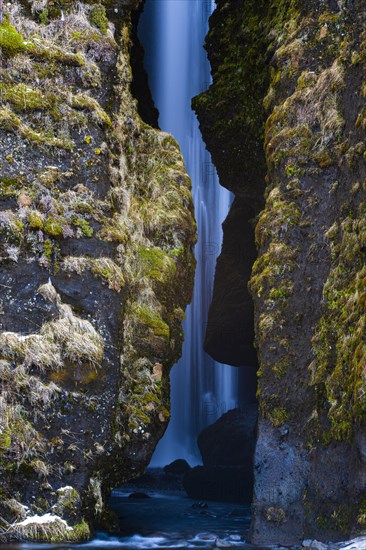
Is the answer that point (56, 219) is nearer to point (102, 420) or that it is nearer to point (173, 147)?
point (102, 420)

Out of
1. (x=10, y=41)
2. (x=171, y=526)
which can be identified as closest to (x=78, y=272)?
(x=10, y=41)

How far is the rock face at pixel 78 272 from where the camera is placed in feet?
31.2

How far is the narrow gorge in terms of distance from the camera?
30.9ft

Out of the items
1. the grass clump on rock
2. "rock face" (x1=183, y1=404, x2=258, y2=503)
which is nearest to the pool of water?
"rock face" (x1=183, y1=404, x2=258, y2=503)

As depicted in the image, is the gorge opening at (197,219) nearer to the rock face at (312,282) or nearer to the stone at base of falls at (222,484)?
the stone at base of falls at (222,484)

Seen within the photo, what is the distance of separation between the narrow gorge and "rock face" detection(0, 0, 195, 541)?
26 millimetres

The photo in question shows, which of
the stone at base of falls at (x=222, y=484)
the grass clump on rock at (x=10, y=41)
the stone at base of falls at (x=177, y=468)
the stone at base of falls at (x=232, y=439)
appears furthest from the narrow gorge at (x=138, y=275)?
the stone at base of falls at (x=177, y=468)

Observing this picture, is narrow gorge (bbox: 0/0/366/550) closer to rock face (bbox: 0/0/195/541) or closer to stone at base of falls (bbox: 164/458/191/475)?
rock face (bbox: 0/0/195/541)

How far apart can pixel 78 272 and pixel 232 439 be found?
1374 centimetres

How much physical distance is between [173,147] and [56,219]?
419cm

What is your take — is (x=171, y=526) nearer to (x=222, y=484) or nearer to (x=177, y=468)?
(x=222, y=484)

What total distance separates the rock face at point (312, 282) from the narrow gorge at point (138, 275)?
0.03 metres

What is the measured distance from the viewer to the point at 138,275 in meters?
12.2

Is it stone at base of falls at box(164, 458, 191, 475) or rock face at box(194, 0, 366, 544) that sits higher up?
rock face at box(194, 0, 366, 544)
